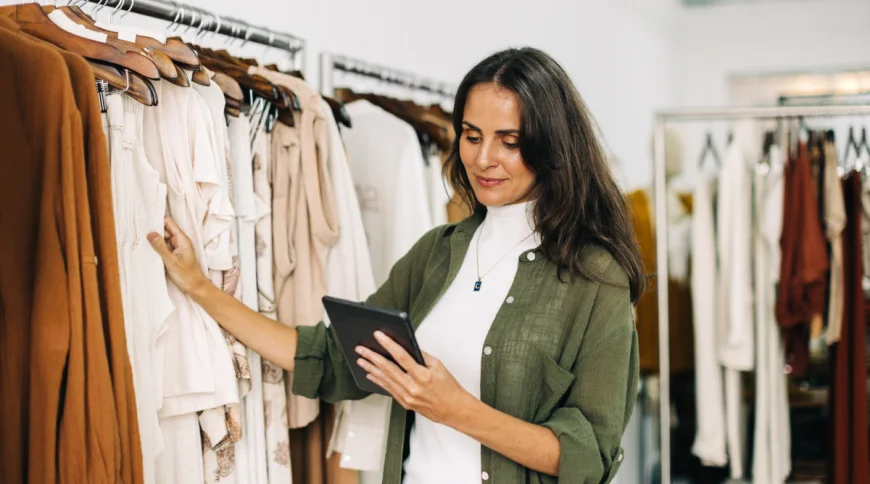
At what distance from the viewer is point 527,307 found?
1.34 metres

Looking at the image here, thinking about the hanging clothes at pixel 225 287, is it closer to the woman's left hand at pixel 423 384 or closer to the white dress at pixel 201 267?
the white dress at pixel 201 267

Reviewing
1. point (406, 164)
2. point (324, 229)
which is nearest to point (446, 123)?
point (406, 164)

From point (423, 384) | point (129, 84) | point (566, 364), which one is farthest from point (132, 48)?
point (566, 364)

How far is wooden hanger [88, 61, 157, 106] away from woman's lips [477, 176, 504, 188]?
0.53 meters

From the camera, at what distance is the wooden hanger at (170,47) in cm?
129

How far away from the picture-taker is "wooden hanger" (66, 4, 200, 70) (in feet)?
4.23

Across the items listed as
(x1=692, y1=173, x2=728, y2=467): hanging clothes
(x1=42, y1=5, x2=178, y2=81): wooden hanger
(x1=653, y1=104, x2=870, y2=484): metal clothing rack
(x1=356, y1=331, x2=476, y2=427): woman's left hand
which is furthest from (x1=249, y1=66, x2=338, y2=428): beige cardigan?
(x1=692, y1=173, x2=728, y2=467): hanging clothes

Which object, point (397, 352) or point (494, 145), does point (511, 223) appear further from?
point (397, 352)

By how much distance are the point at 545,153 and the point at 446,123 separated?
3.54 feet

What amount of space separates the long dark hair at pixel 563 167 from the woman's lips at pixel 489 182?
6 cm

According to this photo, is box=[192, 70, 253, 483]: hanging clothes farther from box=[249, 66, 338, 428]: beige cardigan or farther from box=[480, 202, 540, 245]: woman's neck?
box=[480, 202, 540, 245]: woman's neck

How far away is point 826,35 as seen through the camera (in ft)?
17.2

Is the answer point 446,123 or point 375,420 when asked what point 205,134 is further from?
point 446,123

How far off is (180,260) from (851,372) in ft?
7.05
